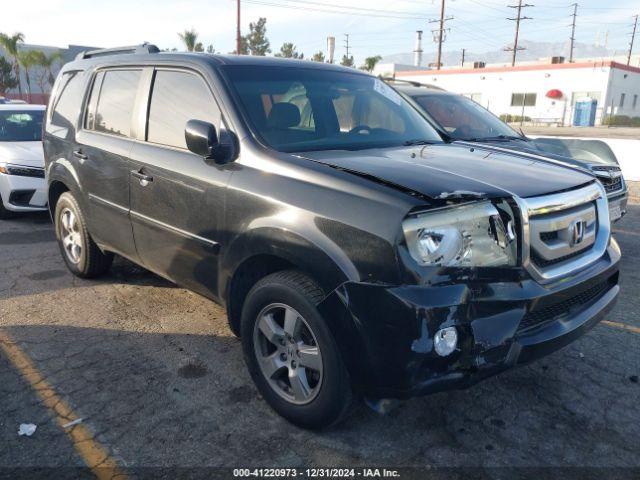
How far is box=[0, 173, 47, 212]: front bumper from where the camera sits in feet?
24.3

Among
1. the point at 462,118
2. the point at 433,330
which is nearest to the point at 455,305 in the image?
the point at 433,330

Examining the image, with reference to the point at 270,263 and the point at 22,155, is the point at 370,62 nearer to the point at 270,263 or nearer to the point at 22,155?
the point at 22,155

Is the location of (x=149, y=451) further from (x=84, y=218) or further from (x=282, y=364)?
(x=84, y=218)

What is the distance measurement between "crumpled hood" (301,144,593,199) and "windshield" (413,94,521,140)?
325 centimetres

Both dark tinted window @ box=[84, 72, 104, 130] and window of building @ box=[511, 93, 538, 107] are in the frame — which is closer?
dark tinted window @ box=[84, 72, 104, 130]

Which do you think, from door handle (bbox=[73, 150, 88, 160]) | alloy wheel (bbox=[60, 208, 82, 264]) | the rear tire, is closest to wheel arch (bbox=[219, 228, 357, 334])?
door handle (bbox=[73, 150, 88, 160])

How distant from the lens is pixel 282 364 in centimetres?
296

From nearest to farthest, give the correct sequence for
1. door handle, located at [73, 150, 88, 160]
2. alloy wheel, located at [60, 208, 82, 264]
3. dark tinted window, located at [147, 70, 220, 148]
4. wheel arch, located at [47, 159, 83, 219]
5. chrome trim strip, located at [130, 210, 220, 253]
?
chrome trim strip, located at [130, 210, 220, 253], dark tinted window, located at [147, 70, 220, 148], door handle, located at [73, 150, 88, 160], wheel arch, located at [47, 159, 83, 219], alloy wheel, located at [60, 208, 82, 264]

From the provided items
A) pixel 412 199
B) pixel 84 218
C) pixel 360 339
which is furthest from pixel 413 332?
pixel 84 218

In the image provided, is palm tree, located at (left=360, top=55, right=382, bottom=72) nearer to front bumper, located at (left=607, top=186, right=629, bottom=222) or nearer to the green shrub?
the green shrub

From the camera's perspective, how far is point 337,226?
2.54 metres

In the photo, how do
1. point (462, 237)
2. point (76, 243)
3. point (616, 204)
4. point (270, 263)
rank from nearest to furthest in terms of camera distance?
1. point (462, 237)
2. point (270, 263)
3. point (76, 243)
4. point (616, 204)

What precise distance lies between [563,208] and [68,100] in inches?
168

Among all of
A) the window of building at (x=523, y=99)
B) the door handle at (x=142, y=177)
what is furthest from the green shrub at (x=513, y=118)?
the door handle at (x=142, y=177)
